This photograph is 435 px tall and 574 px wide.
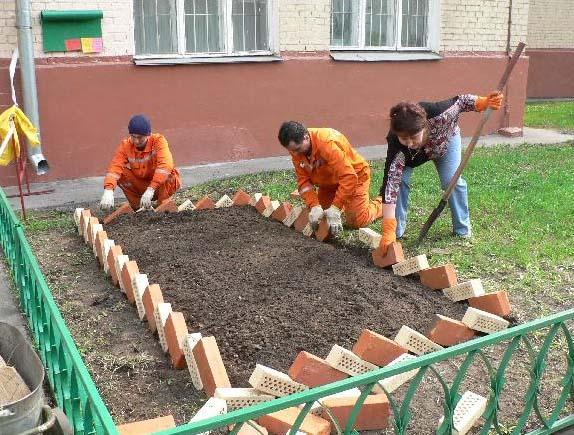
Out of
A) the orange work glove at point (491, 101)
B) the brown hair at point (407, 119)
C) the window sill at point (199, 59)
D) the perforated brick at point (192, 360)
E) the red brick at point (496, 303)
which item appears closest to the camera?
the perforated brick at point (192, 360)

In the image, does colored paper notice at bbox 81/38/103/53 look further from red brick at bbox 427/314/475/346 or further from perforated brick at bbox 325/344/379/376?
perforated brick at bbox 325/344/379/376

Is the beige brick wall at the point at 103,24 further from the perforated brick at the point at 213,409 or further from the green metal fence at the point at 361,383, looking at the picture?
the perforated brick at the point at 213,409

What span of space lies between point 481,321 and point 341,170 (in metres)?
1.92

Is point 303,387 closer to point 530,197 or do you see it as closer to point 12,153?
point 12,153

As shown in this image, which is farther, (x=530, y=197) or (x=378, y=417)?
(x=530, y=197)

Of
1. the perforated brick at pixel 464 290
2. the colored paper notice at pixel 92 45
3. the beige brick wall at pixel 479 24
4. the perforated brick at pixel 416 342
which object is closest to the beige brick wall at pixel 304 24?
the beige brick wall at pixel 479 24

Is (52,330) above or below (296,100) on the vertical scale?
below

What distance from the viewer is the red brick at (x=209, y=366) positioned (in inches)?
107

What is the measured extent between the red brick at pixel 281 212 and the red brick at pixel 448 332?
7.34ft

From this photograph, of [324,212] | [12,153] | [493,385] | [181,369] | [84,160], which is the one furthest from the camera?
[84,160]

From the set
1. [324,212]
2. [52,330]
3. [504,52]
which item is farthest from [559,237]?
[504,52]

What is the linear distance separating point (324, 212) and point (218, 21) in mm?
4456

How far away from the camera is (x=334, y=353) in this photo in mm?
2748

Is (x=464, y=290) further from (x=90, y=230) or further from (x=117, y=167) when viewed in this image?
(x=117, y=167)
